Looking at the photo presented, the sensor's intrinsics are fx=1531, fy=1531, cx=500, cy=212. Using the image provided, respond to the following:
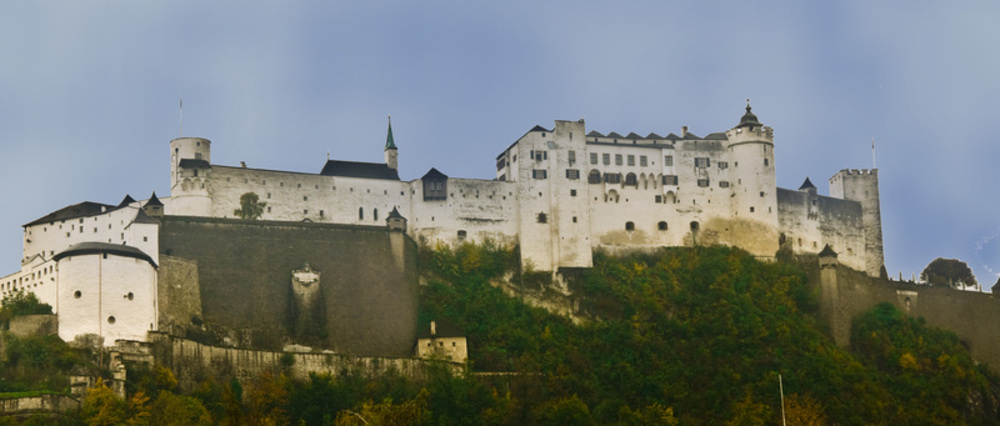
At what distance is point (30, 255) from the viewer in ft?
223

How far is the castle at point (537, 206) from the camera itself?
66500mm

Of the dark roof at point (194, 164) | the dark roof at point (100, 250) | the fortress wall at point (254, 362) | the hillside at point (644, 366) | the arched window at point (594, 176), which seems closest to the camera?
the dark roof at point (100, 250)

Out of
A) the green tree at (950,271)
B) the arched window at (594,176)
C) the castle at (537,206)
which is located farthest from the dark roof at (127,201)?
the green tree at (950,271)

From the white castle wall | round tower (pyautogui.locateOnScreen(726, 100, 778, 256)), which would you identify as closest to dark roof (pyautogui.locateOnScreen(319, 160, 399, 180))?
the white castle wall

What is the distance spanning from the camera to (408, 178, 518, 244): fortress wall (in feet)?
243

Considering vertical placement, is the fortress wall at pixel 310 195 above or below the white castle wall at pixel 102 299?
above

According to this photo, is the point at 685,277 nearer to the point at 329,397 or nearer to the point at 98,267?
the point at 329,397

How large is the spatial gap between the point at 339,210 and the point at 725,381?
787 inches

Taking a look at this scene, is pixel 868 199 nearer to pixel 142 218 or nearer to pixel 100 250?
pixel 142 218

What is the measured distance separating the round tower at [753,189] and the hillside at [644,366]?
1831mm

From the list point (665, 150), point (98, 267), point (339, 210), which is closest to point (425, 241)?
point (339, 210)

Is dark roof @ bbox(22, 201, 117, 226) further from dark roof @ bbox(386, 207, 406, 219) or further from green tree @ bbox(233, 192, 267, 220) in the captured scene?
dark roof @ bbox(386, 207, 406, 219)

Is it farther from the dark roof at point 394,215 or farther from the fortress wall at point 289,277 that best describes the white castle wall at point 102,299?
the dark roof at point 394,215

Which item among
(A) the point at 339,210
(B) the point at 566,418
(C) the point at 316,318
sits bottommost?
(B) the point at 566,418
